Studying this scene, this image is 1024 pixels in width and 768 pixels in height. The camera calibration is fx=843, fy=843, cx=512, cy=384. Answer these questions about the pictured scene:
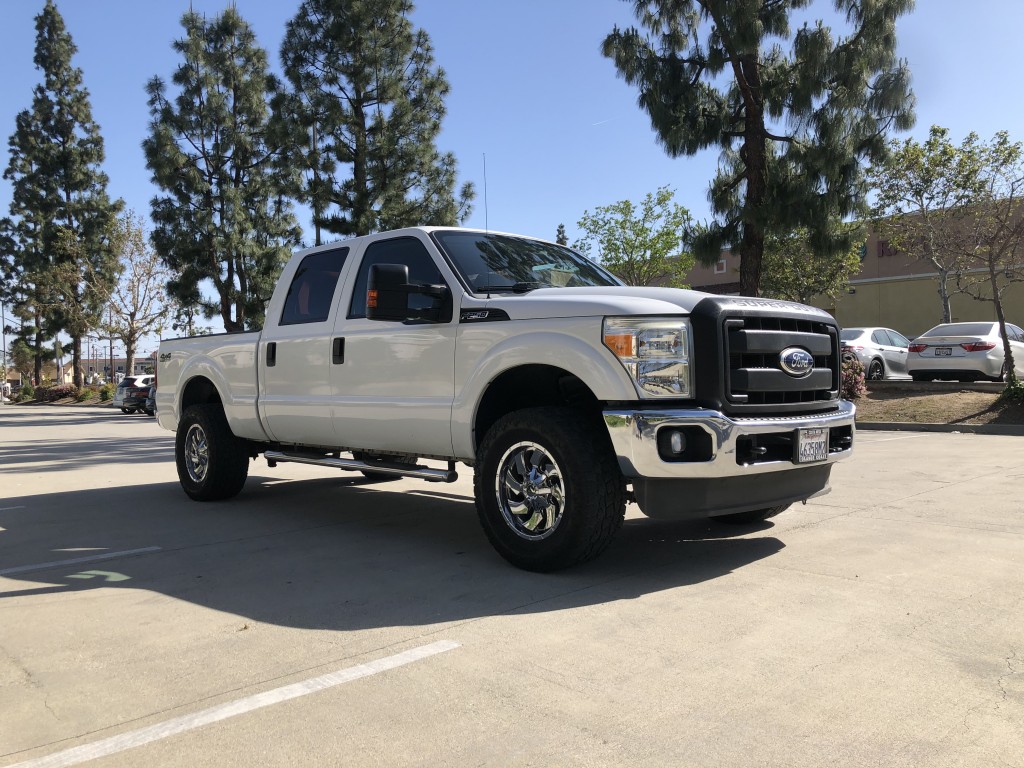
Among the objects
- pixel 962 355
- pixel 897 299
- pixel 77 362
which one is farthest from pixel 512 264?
pixel 77 362

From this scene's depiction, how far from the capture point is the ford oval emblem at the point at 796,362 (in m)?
4.80

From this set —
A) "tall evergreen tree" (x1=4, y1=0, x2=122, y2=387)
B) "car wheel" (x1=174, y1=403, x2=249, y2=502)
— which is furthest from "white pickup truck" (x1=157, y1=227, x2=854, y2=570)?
"tall evergreen tree" (x1=4, y1=0, x2=122, y2=387)

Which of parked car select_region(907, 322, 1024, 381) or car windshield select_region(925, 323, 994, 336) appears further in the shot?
car windshield select_region(925, 323, 994, 336)

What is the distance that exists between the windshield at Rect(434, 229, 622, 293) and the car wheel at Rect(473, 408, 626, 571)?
1034 millimetres

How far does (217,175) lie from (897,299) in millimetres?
34822

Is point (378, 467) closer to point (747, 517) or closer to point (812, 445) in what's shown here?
point (747, 517)

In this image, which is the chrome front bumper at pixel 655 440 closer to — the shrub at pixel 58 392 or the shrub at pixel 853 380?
the shrub at pixel 853 380

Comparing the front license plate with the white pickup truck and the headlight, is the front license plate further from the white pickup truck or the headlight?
Result: the headlight

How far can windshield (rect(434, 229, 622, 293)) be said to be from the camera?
18.0ft

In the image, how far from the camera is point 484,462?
494 centimetres

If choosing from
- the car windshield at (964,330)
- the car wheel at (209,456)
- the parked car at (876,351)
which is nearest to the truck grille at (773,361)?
the car wheel at (209,456)

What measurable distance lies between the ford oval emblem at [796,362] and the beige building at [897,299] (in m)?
38.3

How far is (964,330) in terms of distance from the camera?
1823cm

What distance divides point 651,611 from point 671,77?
14.4 m
